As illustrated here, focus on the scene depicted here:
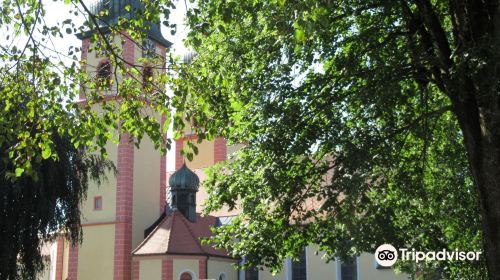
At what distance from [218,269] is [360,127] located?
18.2m

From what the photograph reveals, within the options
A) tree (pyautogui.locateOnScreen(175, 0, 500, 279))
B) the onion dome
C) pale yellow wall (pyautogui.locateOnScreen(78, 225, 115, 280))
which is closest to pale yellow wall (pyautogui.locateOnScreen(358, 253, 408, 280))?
the onion dome

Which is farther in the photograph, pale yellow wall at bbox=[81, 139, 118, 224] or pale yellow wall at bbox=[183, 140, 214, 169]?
pale yellow wall at bbox=[183, 140, 214, 169]

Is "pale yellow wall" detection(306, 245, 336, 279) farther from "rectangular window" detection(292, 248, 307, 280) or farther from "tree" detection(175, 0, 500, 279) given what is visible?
"tree" detection(175, 0, 500, 279)

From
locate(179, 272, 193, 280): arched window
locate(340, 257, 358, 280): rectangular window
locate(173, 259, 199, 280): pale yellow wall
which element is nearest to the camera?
locate(173, 259, 199, 280): pale yellow wall

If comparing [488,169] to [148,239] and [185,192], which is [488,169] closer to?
[148,239]

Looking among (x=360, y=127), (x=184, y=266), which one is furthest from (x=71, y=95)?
(x=184, y=266)

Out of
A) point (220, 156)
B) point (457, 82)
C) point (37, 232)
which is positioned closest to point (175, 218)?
point (220, 156)

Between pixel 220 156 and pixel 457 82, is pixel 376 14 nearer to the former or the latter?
pixel 457 82

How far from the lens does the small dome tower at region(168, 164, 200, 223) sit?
2972 centimetres

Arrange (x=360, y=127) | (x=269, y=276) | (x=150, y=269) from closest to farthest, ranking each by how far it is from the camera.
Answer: (x=360, y=127)
(x=150, y=269)
(x=269, y=276)

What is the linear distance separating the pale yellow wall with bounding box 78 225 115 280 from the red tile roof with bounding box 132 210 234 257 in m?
1.53

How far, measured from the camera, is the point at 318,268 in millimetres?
26594

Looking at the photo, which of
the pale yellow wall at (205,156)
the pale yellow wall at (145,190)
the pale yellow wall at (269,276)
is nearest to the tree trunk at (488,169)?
the pale yellow wall at (269,276)

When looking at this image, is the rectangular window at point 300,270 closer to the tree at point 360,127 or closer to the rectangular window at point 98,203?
the rectangular window at point 98,203
